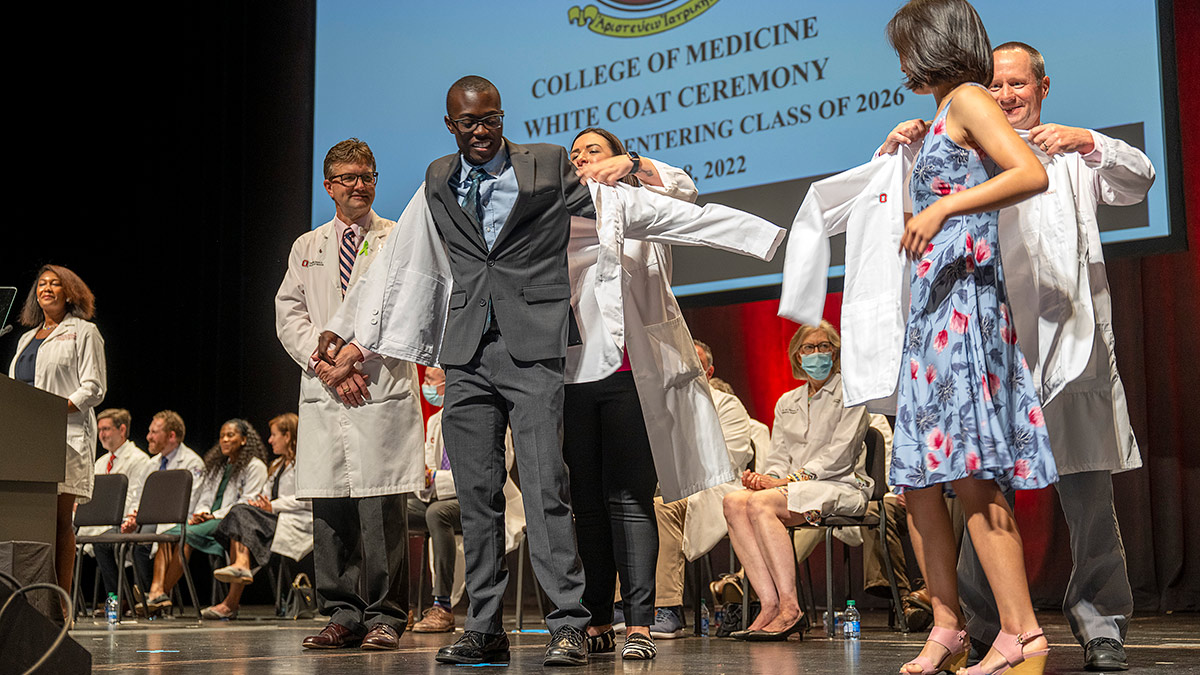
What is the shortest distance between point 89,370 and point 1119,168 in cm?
388

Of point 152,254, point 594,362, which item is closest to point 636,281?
point 594,362

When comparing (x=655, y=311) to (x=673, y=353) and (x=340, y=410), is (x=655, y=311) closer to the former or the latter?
(x=673, y=353)

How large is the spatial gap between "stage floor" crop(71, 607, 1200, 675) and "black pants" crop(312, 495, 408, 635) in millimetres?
150

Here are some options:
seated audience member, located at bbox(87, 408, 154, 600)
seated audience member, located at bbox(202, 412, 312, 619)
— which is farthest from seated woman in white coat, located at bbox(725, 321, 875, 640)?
seated audience member, located at bbox(87, 408, 154, 600)

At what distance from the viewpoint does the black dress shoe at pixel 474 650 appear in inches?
109

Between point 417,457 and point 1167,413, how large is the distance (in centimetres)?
379

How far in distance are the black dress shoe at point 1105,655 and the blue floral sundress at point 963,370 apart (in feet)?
2.13

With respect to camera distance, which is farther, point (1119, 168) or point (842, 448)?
point (842, 448)

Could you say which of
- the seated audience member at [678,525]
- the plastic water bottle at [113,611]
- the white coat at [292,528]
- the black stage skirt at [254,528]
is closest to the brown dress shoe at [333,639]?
the seated audience member at [678,525]

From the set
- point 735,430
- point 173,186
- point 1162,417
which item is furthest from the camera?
point 173,186

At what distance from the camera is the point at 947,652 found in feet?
7.59

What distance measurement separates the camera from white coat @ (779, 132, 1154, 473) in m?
2.46

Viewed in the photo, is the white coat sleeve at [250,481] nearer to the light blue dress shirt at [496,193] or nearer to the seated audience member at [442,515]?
the seated audience member at [442,515]

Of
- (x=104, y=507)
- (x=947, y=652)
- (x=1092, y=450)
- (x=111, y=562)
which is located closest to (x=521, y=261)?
(x=947, y=652)
